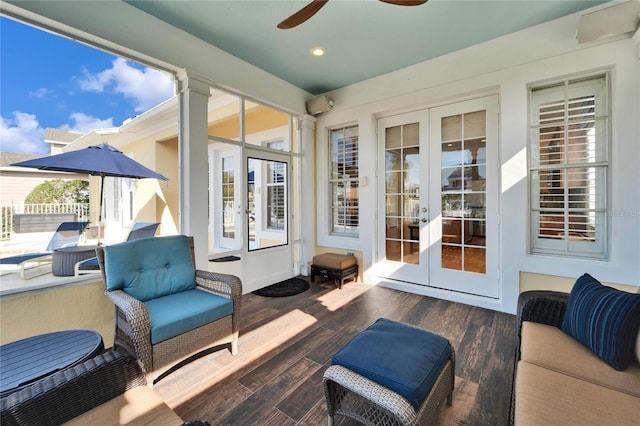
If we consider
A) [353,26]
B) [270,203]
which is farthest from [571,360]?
[270,203]

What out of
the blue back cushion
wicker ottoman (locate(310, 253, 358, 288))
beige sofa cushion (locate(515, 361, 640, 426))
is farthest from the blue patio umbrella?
beige sofa cushion (locate(515, 361, 640, 426))

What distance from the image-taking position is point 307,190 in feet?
15.2

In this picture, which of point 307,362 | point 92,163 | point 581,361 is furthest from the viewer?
point 92,163

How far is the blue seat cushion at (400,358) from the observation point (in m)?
1.29

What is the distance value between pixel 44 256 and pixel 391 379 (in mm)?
2928

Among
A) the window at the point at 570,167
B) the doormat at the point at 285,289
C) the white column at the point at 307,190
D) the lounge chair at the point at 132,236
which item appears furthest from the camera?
the white column at the point at 307,190

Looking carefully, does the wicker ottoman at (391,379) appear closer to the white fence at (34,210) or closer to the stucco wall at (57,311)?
the stucco wall at (57,311)

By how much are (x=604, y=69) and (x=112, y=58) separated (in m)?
4.79

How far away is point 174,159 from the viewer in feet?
11.2

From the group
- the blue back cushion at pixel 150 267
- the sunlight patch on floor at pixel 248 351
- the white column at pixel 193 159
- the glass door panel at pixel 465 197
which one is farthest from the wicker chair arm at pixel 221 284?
the glass door panel at pixel 465 197

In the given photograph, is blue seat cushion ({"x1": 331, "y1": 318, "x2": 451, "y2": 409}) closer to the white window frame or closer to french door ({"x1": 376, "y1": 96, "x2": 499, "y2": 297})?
french door ({"x1": 376, "y1": 96, "x2": 499, "y2": 297})

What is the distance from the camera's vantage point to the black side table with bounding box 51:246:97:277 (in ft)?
7.80

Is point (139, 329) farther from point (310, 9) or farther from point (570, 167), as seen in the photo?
point (570, 167)

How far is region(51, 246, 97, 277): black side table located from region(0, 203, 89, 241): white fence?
34 cm
